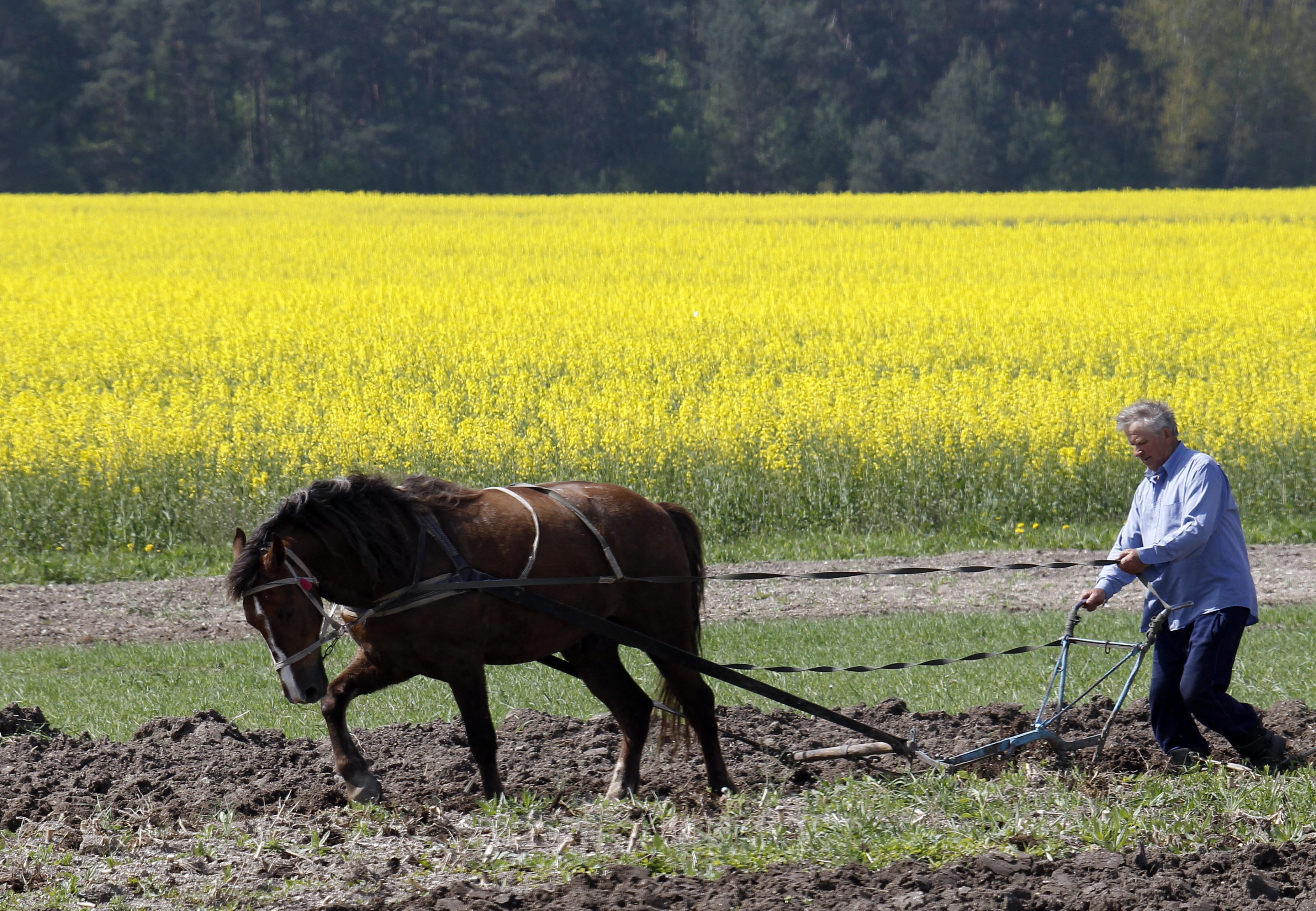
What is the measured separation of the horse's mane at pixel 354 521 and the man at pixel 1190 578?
2.95m

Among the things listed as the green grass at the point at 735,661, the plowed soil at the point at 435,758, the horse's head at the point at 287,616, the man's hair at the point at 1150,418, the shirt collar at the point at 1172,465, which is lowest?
the green grass at the point at 735,661

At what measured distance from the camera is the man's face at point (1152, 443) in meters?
6.27

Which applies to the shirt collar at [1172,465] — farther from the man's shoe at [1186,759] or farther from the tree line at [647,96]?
the tree line at [647,96]

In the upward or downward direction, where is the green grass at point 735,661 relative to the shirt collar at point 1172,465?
downward

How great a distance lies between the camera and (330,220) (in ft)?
140

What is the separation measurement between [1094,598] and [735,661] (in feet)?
12.3

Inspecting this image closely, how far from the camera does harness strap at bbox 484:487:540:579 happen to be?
6.26m

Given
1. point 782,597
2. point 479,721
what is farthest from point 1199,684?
point 782,597

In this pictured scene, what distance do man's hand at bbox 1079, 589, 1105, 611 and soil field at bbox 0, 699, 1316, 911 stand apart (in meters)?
0.94

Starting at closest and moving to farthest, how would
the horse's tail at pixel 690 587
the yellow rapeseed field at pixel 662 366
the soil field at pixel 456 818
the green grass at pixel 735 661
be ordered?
the soil field at pixel 456 818, the horse's tail at pixel 690 587, the green grass at pixel 735 661, the yellow rapeseed field at pixel 662 366

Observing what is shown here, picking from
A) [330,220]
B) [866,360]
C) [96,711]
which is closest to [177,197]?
[330,220]

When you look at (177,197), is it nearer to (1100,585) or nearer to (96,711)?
(96,711)

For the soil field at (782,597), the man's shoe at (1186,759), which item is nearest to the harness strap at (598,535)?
the man's shoe at (1186,759)

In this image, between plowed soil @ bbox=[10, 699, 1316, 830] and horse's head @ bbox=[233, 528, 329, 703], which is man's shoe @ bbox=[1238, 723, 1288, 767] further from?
horse's head @ bbox=[233, 528, 329, 703]
